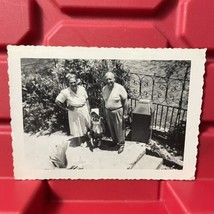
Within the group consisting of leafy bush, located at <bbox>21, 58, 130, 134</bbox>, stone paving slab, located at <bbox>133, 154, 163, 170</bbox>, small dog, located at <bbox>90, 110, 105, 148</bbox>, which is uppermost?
leafy bush, located at <bbox>21, 58, 130, 134</bbox>

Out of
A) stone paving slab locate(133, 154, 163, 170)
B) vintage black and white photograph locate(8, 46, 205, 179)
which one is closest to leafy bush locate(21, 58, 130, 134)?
vintage black and white photograph locate(8, 46, 205, 179)

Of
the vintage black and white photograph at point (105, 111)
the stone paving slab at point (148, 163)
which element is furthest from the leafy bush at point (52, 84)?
the stone paving slab at point (148, 163)

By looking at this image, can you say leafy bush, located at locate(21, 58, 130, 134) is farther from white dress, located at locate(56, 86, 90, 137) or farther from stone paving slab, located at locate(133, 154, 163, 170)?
stone paving slab, located at locate(133, 154, 163, 170)

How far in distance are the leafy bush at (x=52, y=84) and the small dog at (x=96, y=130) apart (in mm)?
20

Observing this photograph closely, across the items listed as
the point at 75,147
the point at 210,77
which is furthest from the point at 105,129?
the point at 210,77

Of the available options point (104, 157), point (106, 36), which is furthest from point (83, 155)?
point (106, 36)

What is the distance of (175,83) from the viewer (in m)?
0.47

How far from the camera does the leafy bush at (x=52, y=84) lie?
0.46m

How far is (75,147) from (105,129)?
0.05 m

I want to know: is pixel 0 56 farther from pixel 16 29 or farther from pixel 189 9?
pixel 189 9

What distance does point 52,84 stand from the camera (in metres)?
0.46

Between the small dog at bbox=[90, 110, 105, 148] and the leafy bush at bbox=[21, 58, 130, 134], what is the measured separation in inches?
0.8

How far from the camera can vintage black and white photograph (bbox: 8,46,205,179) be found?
1.50 feet

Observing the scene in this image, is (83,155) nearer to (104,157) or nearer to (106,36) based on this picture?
(104,157)
